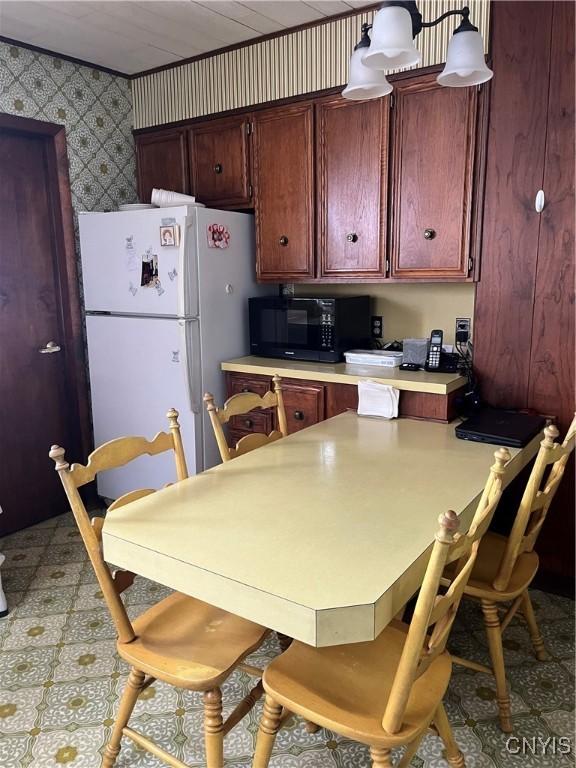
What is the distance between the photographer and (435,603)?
42.8 inches

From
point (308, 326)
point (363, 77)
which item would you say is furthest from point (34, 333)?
point (363, 77)

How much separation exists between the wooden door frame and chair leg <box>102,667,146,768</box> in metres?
1.97

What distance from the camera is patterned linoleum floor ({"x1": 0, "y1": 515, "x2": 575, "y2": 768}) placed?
1.63 m

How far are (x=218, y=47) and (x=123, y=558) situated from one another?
2.66 metres

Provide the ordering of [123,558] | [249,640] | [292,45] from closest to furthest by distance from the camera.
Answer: [123,558]
[249,640]
[292,45]

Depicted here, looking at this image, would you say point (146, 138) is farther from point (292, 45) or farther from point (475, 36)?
point (475, 36)

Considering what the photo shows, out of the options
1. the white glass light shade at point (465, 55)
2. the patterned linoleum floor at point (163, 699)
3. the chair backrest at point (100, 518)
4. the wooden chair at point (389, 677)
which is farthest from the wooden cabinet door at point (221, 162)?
the wooden chair at point (389, 677)

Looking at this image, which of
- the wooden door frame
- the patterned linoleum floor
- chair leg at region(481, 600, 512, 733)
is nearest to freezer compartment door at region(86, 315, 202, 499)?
the wooden door frame

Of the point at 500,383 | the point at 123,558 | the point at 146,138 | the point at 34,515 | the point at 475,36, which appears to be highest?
the point at 146,138

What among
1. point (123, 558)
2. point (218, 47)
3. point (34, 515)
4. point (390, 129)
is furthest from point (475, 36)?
point (34, 515)

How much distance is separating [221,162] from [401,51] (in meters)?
1.85

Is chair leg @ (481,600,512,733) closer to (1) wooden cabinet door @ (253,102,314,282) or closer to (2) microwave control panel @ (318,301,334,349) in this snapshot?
(2) microwave control panel @ (318,301,334,349)

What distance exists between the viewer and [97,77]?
314 centimetres

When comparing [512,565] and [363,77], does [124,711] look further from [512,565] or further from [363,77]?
[363,77]
